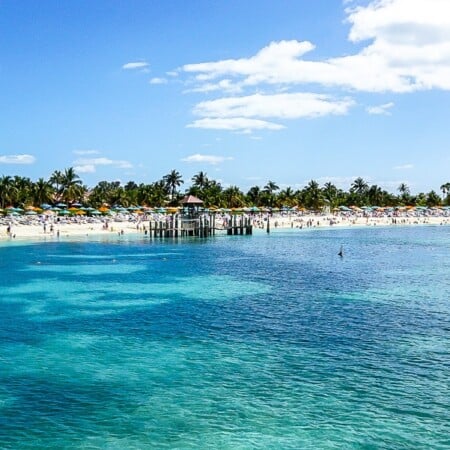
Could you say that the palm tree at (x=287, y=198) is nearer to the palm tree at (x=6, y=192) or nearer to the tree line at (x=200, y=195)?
the tree line at (x=200, y=195)

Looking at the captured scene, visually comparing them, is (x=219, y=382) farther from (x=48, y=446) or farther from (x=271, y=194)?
(x=271, y=194)

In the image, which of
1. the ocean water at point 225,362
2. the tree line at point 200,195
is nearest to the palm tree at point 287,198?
the tree line at point 200,195

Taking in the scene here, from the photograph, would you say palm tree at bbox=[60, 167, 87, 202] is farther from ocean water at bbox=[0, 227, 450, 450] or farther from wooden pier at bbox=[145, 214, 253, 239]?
ocean water at bbox=[0, 227, 450, 450]

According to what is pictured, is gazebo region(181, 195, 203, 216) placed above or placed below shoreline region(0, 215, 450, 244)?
above

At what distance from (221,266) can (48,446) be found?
35.4m

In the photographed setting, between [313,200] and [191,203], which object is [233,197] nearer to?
[313,200]

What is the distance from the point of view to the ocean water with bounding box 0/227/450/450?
14.5 metres

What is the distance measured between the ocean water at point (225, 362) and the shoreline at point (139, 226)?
134ft

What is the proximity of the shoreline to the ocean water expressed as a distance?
1605 inches

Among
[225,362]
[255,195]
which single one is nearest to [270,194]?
[255,195]

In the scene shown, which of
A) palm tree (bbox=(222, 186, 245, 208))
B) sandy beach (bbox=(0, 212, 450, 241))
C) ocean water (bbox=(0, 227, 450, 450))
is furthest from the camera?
palm tree (bbox=(222, 186, 245, 208))

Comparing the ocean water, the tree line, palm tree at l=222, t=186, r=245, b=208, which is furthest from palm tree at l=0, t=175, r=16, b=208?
the ocean water

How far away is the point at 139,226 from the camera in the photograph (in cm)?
9700

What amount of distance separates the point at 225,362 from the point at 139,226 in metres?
78.5
